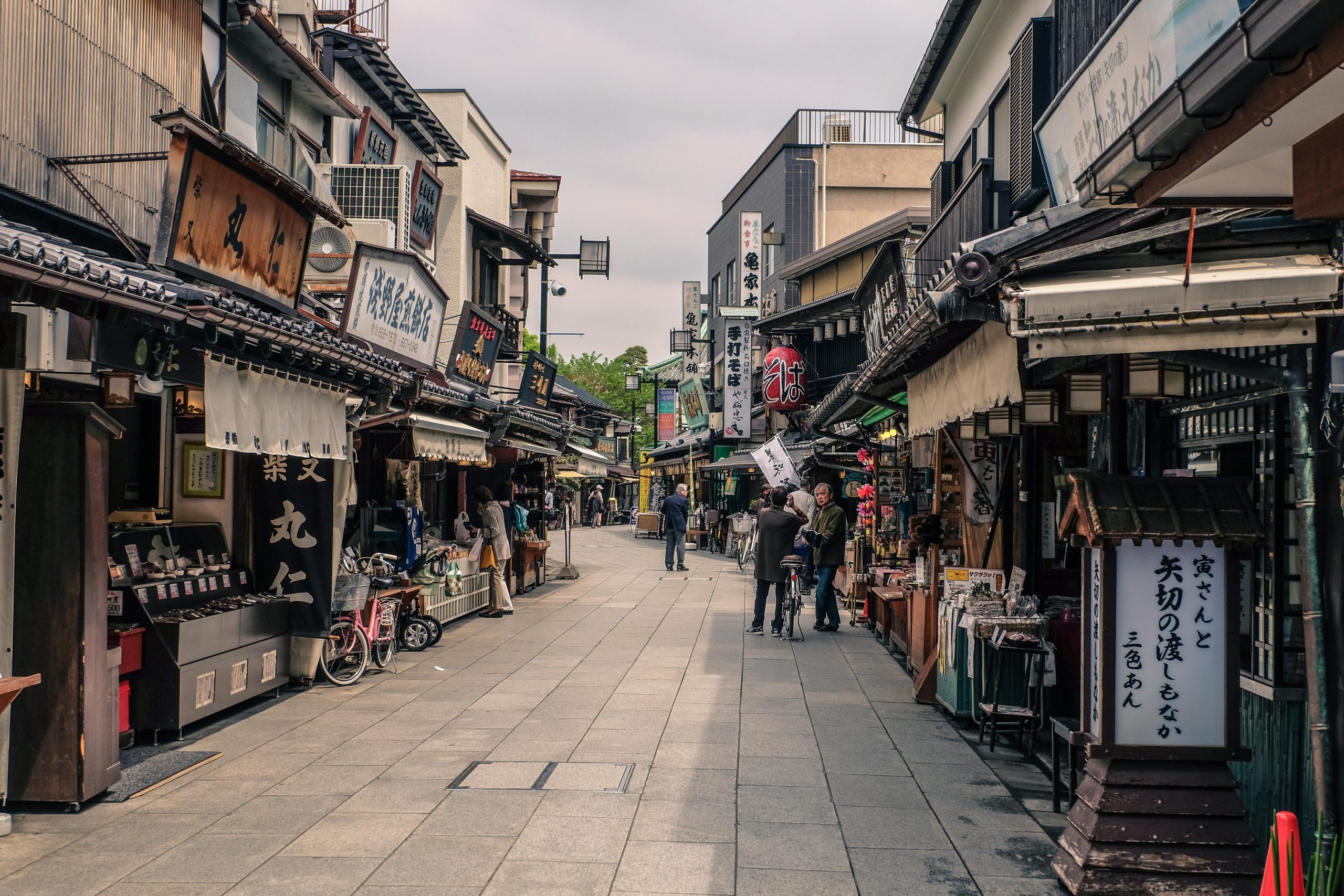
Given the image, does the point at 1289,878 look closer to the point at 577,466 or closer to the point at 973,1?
the point at 973,1

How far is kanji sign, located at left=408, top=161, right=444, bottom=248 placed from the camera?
19.8 meters

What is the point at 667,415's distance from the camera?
5512cm

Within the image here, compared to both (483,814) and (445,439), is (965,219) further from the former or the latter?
(483,814)

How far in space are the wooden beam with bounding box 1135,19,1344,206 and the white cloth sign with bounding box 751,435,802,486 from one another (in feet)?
58.6

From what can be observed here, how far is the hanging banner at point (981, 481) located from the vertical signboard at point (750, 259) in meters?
27.9

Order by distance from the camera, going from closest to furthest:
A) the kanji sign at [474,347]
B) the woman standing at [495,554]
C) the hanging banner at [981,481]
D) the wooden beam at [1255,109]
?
the wooden beam at [1255,109] → the hanging banner at [981,481] → the kanji sign at [474,347] → the woman standing at [495,554]

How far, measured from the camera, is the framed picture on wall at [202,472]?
10.6m

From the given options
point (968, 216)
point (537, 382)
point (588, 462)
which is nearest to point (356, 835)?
point (968, 216)

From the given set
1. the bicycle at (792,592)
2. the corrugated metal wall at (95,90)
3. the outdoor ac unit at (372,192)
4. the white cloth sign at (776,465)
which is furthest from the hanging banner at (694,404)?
the corrugated metal wall at (95,90)

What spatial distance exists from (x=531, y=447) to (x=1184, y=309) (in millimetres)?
16325

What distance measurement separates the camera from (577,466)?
85.5 ft

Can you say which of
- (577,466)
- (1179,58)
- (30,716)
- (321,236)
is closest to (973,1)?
(321,236)

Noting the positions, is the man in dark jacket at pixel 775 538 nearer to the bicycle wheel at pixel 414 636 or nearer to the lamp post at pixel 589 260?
the bicycle wheel at pixel 414 636

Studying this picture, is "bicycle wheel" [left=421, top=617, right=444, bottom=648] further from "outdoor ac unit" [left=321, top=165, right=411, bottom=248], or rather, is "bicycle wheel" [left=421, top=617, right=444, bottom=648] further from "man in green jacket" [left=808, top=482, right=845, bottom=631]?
"outdoor ac unit" [left=321, top=165, right=411, bottom=248]
